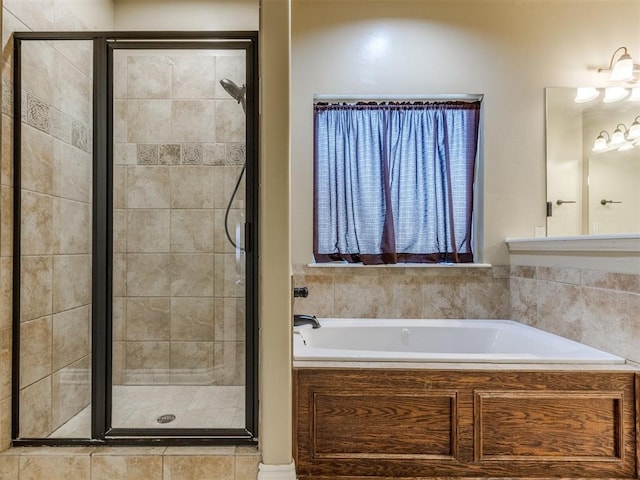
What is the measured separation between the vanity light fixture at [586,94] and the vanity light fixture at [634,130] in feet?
0.99

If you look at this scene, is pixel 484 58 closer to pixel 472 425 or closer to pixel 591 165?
pixel 591 165

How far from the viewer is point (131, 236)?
1732 mm

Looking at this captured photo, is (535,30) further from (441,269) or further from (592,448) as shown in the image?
(592,448)

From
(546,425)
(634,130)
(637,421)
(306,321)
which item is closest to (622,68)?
(634,130)

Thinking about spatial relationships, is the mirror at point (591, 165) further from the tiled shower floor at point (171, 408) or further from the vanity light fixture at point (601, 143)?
the tiled shower floor at point (171, 408)

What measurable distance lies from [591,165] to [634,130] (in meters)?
0.35

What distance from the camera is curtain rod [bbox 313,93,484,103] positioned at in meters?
2.47

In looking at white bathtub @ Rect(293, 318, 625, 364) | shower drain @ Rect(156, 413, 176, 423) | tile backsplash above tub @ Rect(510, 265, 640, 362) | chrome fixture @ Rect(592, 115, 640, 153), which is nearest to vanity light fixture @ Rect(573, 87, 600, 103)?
chrome fixture @ Rect(592, 115, 640, 153)

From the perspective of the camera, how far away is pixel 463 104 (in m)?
2.50

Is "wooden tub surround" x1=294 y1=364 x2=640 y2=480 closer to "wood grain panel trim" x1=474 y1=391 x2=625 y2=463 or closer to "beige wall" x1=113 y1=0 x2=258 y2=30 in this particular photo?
"wood grain panel trim" x1=474 y1=391 x2=625 y2=463

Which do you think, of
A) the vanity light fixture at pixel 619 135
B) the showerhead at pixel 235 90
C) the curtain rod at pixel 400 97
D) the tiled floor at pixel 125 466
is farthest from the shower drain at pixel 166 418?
the vanity light fixture at pixel 619 135

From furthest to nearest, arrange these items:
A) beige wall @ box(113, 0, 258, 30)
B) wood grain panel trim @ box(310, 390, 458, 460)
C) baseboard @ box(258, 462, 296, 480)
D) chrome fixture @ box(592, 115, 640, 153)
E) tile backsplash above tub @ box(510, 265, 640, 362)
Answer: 1. chrome fixture @ box(592, 115, 640, 153)
2. beige wall @ box(113, 0, 258, 30)
3. tile backsplash above tub @ box(510, 265, 640, 362)
4. wood grain panel trim @ box(310, 390, 458, 460)
5. baseboard @ box(258, 462, 296, 480)

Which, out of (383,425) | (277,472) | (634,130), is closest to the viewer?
(277,472)

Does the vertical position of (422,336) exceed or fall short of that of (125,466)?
it exceeds it
